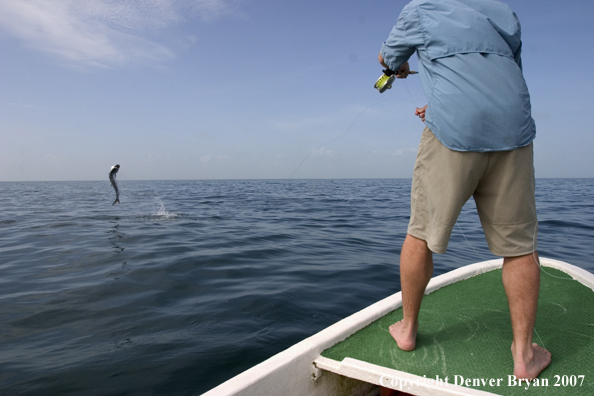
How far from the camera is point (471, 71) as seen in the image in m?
1.53

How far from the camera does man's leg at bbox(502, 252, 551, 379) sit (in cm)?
162

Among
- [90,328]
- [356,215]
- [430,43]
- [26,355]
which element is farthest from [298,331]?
[356,215]

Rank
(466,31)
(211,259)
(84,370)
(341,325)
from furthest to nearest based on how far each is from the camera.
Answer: (211,259) → (84,370) → (341,325) → (466,31)

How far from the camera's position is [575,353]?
1.83 m

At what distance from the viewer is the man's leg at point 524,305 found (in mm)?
1617

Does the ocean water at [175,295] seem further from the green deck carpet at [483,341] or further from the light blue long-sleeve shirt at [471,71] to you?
the light blue long-sleeve shirt at [471,71]

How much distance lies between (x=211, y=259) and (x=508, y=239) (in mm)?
4518

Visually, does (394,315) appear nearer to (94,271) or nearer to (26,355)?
(26,355)

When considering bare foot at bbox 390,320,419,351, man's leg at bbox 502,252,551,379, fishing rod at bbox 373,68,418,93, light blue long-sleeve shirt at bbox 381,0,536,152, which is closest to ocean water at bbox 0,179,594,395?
bare foot at bbox 390,320,419,351

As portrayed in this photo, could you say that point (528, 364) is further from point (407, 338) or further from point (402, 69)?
point (402, 69)

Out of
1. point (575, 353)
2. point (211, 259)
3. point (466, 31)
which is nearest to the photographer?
point (466, 31)

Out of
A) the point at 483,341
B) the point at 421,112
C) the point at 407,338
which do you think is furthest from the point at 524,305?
the point at 421,112

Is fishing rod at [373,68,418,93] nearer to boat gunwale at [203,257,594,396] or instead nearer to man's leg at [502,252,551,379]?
man's leg at [502,252,551,379]

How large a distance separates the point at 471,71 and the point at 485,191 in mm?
502
